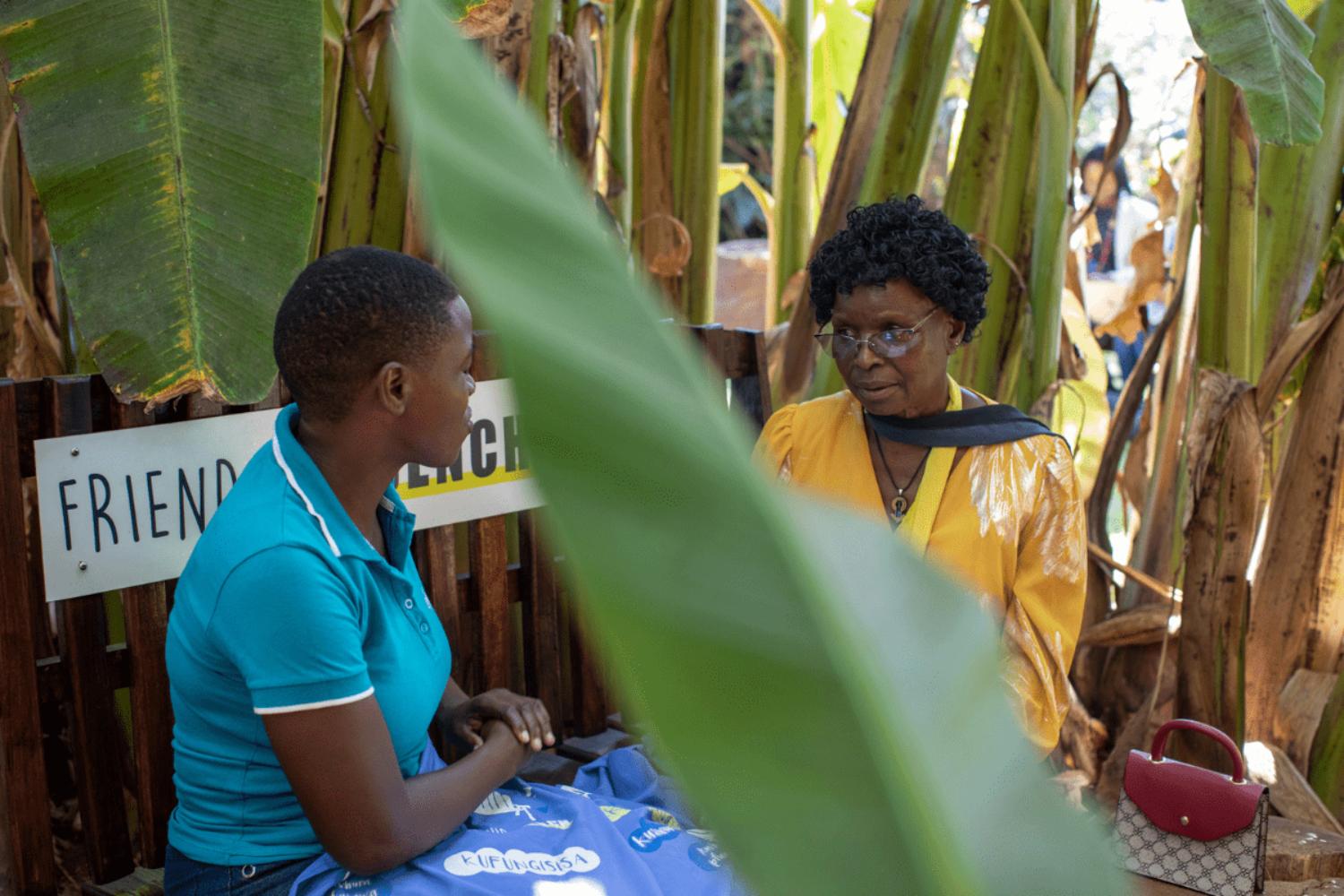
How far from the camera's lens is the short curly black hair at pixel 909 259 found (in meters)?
1.86

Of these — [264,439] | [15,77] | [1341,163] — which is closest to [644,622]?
[15,77]

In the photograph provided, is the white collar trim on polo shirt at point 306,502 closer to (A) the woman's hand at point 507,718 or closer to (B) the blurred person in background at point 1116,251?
(A) the woman's hand at point 507,718

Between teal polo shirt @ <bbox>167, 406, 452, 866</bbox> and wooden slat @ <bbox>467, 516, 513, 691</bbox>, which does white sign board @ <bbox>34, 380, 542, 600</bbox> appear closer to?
teal polo shirt @ <bbox>167, 406, 452, 866</bbox>

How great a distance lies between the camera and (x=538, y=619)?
7.32ft

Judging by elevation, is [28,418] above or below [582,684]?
above

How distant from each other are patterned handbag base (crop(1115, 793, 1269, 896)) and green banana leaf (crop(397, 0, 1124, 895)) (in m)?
2.00

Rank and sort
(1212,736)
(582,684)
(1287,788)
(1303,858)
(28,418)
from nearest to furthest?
(28,418)
(1212,736)
(1303,858)
(582,684)
(1287,788)

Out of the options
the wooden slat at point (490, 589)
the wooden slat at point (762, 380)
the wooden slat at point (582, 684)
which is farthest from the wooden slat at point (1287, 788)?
the wooden slat at point (490, 589)

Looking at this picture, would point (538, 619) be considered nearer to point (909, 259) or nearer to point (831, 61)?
point (909, 259)

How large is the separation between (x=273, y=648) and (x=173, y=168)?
0.59 metres

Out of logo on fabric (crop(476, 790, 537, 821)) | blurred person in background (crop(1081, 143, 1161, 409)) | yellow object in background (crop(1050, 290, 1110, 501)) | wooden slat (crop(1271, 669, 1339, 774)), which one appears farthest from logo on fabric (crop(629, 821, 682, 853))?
blurred person in background (crop(1081, 143, 1161, 409))

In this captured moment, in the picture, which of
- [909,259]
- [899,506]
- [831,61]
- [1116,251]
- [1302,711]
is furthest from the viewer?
[1116,251]

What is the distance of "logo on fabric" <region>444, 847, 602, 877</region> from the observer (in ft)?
4.81

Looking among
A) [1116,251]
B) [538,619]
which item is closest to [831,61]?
[538,619]
